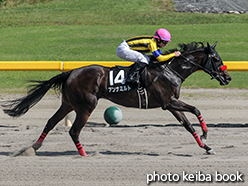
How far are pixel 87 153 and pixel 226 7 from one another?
2487cm

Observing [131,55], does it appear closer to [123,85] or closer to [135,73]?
[135,73]

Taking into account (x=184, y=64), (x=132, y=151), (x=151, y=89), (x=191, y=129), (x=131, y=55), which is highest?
(x=131, y=55)

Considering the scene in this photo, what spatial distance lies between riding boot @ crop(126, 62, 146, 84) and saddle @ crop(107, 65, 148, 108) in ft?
0.20

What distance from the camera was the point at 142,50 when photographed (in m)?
6.65

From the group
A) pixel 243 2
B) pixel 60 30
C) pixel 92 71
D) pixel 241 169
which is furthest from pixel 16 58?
pixel 243 2

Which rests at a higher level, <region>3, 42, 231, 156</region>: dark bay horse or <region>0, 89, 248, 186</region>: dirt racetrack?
<region>3, 42, 231, 156</region>: dark bay horse

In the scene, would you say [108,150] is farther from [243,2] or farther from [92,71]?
[243,2]

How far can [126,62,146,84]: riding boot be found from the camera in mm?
6457

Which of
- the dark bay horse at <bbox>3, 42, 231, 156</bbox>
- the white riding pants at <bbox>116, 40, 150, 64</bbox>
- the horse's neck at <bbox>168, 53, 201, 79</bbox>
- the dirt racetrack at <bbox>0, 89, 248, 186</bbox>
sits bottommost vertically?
the dirt racetrack at <bbox>0, 89, 248, 186</bbox>

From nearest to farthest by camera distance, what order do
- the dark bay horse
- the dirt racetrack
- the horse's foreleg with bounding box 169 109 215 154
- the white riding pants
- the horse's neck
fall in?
the dirt racetrack → the horse's foreleg with bounding box 169 109 215 154 → the dark bay horse → the white riding pants → the horse's neck

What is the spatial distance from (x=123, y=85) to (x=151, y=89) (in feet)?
1.34

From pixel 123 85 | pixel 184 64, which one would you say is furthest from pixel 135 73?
pixel 184 64

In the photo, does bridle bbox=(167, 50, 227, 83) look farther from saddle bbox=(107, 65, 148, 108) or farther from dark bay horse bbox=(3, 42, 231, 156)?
saddle bbox=(107, 65, 148, 108)

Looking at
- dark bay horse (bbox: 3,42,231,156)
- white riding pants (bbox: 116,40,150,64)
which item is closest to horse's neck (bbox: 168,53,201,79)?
dark bay horse (bbox: 3,42,231,156)
